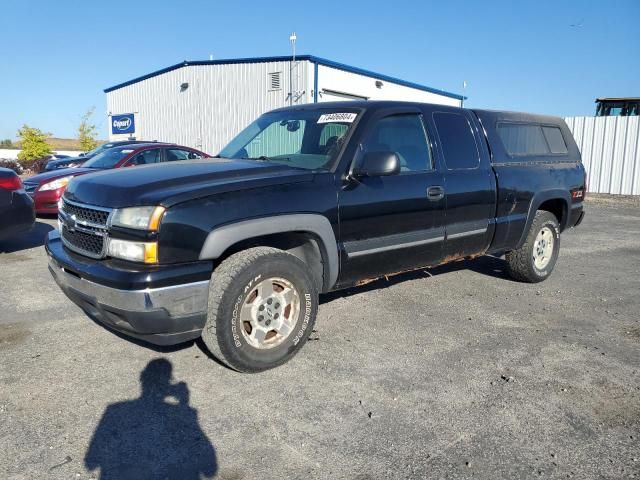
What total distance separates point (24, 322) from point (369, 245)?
3003 millimetres

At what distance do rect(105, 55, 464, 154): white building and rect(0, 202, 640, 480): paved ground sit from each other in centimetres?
1592

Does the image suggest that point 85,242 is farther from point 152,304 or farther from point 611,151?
point 611,151

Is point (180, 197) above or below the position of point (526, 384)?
above

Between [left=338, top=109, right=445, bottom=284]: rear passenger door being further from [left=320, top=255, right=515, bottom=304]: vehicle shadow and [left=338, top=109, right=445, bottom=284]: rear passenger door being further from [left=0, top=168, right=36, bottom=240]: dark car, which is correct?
[left=0, top=168, right=36, bottom=240]: dark car

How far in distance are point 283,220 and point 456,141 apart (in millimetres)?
2148

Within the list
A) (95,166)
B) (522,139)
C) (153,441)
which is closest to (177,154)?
(95,166)

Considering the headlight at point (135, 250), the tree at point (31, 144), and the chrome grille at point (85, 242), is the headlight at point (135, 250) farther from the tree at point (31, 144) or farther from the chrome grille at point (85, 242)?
the tree at point (31, 144)

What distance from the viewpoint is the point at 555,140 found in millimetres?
5883

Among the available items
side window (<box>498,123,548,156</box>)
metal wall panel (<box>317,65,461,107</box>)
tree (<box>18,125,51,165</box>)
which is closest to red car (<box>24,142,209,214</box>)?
side window (<box>498,123,548,156</box>)

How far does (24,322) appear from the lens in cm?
423

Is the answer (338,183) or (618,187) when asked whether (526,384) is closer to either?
(338,183)

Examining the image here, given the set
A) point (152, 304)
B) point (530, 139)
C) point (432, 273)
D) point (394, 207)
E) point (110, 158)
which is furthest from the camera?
point (110, 158)

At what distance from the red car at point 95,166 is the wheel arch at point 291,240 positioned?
17.2ft

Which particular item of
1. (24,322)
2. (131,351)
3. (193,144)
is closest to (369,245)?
(131,351)
